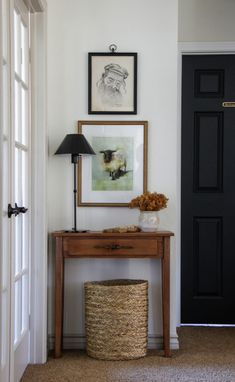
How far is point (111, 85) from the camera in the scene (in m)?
2.98

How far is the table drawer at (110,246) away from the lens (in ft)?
8.95

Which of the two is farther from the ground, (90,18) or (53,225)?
(90,18)

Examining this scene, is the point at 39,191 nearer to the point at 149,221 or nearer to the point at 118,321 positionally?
the point at 149,221

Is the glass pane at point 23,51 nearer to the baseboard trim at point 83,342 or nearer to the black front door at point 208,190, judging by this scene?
the black front door at point 208,190

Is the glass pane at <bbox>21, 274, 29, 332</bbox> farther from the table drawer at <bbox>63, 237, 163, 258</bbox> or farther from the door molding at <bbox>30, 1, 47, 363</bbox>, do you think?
the table drawer at <bbox>63, 237, 163, 258</bbox>

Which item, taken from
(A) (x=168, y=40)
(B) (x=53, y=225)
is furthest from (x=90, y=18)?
(B) (x=53, y=225)

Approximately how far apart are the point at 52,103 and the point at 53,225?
801 millimetres

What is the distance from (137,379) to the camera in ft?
8.04

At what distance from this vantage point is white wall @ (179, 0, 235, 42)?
3465 millimetres

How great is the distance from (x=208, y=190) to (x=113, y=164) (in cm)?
93

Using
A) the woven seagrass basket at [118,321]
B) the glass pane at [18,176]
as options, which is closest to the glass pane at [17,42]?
the glass pane at [18,176]

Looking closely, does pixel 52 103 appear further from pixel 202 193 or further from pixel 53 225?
pixel 202 193

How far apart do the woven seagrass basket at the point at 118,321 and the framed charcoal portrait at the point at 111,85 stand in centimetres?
115

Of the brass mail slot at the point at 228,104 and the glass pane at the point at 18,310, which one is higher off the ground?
the brass mail slot at the point at 228,104
